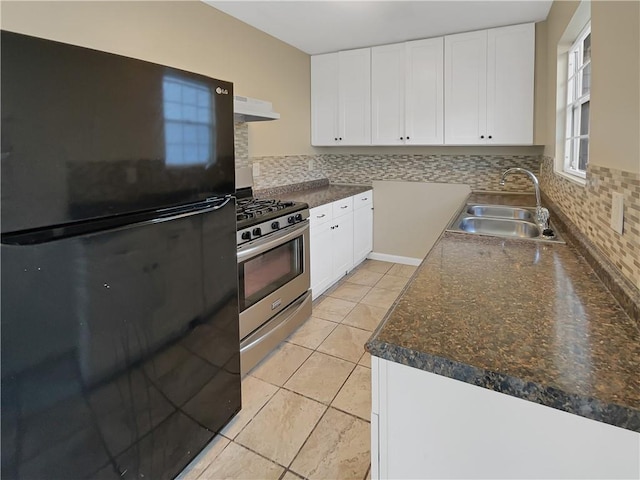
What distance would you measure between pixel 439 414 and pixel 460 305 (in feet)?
1.14

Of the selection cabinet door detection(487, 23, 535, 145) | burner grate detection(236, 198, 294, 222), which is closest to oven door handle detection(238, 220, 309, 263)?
burner grate detection(236, 198, 294, 222)

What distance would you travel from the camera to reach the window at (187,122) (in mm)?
1333

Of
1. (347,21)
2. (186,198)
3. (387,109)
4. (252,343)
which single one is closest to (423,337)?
(186,198)

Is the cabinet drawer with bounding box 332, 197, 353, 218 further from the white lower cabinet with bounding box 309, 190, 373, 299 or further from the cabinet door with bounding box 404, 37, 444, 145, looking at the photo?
the cabinet door with bounding box 404, 37, 444, 145

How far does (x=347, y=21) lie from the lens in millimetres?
3145

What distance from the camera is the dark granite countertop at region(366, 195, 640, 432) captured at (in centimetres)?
70

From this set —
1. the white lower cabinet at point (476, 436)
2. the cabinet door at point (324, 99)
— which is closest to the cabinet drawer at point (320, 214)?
the cabinet door at point (324, 99)

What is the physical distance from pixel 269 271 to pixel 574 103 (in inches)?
89.0

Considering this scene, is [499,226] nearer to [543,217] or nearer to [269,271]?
[543,217]

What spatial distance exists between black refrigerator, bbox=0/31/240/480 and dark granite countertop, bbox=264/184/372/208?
62.9 inches

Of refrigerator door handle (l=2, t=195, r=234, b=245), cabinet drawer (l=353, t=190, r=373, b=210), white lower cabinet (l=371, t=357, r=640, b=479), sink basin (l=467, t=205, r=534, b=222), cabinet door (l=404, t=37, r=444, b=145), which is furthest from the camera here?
cabinet drawer (l=353, t=190, r=373, b=210)

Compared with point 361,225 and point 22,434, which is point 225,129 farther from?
point 361,225

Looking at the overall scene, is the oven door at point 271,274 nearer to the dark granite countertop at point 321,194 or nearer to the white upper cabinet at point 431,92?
the dark granite countertop at point 321,194

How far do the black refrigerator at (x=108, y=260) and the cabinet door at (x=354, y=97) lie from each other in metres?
2.60
